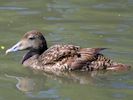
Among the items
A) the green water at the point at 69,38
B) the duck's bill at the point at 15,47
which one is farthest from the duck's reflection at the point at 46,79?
the duck's bill at the point at 15,47

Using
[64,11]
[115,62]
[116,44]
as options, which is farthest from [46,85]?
[64,11]

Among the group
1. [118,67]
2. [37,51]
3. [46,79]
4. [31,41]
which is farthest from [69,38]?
[46,79]

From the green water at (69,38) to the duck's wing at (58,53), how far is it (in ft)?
1.16

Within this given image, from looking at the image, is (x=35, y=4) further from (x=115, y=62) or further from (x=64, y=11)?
(x=115, y=62)

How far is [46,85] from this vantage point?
10.3 metres

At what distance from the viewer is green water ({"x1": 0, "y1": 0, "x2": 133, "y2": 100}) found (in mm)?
9867

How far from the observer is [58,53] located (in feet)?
36.6

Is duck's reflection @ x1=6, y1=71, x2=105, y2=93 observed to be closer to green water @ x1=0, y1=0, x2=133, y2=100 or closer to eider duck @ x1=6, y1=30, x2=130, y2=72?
green water @ x1=0, y1=0, x2=133, y2=100

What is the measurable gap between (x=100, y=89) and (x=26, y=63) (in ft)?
6.55

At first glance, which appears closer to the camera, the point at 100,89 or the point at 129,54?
the point at 100,89

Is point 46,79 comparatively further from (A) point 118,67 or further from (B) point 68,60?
(A) point 118,67

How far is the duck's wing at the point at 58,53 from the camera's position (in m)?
11.1

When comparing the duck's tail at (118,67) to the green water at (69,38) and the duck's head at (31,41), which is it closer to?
the green water at (69,38)

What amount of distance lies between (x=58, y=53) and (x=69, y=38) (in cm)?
151
